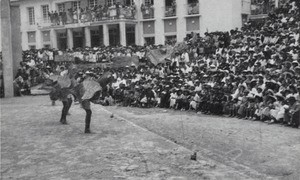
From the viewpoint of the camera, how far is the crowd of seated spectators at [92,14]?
1266 inches

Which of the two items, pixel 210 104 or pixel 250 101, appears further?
pixel 210 104

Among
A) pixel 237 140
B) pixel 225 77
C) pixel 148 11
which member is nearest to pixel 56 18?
pixel 148 11

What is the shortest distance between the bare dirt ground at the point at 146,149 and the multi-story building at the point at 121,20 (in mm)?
17151

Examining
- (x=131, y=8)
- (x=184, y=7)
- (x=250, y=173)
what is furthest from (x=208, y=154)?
(x=131, y=8)

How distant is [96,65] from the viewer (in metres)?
26.0

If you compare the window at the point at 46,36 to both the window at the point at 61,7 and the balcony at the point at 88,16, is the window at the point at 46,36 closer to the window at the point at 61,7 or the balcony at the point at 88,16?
the balcony at the point at 88,16

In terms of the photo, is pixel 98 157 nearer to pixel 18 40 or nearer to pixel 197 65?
pixel 197 65

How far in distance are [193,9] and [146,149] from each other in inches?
884

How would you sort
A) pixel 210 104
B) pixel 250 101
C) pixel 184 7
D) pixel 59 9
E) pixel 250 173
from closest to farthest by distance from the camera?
pixel 250 173 < pixel 250 101 < pixel 210 104 < pixel 184 7 < pixel 59 9

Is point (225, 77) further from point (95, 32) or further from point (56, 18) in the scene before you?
point (56, 18)

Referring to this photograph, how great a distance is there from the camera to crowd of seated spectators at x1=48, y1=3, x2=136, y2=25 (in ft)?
105

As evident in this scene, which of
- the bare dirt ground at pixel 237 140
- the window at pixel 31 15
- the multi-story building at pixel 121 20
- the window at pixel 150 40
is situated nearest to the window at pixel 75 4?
the multi-story building at pixel 121 20

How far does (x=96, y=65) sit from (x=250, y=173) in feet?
64.6

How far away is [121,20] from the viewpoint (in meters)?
31.7
